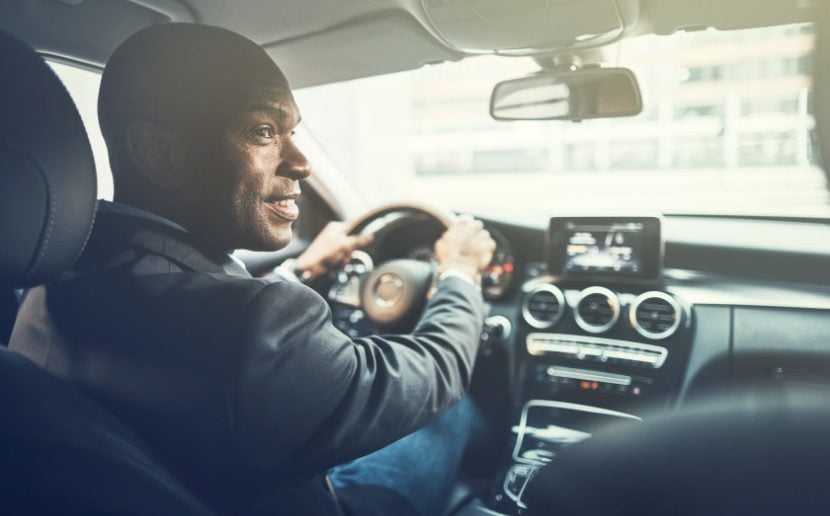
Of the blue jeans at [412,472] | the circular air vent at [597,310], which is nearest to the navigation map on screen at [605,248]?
the circular air vent at [597,310]

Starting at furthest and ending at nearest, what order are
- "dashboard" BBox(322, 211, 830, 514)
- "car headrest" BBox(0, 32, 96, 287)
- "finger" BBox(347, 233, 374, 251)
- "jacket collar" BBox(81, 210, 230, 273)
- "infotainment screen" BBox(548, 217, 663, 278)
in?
"finger" BBox(347, 233, 374, 251), "infotainment screen" BBox(548, 217, 663, 278), "dashboard" BBox(322, 211, 830, 514), "jacket collar" BBox(81, 210, 230, 273), "car headrest" BBox(0, 32, 96, 287)

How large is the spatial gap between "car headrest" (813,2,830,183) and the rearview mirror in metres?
1.01

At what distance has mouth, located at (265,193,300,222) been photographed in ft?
6.74

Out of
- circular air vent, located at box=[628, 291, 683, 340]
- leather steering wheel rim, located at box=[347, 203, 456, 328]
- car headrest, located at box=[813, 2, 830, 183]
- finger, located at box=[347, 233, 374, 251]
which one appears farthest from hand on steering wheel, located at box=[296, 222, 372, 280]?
car headrest, located at box=[813, 2, 830, 183]

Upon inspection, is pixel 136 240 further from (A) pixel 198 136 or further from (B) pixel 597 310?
(B) pixel 597 310

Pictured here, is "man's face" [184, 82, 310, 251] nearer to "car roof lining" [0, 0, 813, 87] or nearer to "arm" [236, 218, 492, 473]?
"arm" [236, 218, 492, 473]

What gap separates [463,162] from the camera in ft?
59.1

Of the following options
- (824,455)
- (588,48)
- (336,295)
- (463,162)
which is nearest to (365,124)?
(463,162)

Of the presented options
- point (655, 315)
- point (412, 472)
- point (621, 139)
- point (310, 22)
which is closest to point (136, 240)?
point (412, 472)

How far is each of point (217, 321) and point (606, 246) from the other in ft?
6.06

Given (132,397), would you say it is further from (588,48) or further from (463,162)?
(463,162)

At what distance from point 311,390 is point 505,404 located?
1793 mm

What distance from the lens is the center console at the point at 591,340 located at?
2887mm

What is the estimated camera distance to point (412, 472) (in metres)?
2.52
